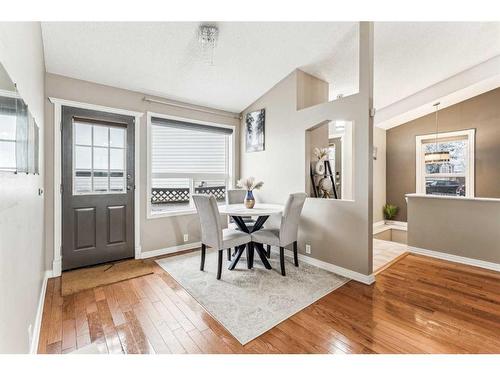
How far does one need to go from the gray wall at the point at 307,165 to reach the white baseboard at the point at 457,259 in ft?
5.24

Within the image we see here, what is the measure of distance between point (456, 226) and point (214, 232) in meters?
3.40

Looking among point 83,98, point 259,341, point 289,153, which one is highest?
point 83,98

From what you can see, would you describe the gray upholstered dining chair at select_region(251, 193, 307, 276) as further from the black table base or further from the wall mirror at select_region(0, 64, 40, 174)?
the wall mirror at select_region(0, 64, 40, 174)

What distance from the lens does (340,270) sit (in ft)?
9.42

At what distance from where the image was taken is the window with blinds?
12.1ft

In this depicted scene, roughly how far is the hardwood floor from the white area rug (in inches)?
3.3

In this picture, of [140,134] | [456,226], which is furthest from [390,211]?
[140,134]

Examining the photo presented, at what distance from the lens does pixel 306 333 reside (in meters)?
1.78

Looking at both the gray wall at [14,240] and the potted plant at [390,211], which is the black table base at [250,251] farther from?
the potted plant at [390,211]

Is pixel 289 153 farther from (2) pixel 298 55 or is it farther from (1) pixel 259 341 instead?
(1) pixel 259 341

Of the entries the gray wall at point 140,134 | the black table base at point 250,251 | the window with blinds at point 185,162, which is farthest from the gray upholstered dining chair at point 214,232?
the window with blinds at point 185,162

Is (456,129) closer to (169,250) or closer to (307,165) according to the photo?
(307,165)
